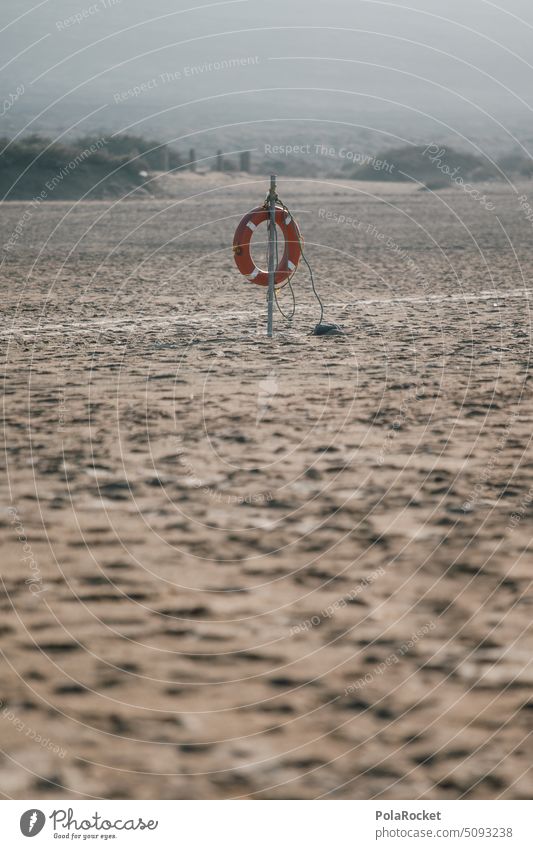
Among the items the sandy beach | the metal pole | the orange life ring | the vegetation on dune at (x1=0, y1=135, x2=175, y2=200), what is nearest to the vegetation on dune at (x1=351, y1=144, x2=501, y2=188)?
the vegetation on dune at (x1=0, y1=135, x2=175, y2=200)

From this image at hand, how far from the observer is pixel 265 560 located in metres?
4.50

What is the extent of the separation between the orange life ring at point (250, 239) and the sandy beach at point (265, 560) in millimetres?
535

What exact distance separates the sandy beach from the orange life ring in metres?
0.54

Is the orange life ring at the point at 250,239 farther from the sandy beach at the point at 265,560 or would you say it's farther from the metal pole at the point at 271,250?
the sandy beach at the point at 265,560

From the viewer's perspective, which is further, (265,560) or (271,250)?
(271,250)

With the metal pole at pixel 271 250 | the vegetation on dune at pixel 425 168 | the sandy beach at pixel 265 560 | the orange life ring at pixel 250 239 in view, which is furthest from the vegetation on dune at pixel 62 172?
the sandy beach at pixel 265 560

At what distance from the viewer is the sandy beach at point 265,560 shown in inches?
127

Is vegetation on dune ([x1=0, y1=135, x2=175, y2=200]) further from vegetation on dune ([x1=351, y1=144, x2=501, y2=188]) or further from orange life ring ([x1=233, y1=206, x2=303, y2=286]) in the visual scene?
orange life ring ([x1=233, y1=206, x2=303, y2=286])

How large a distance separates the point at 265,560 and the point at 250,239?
5639mm

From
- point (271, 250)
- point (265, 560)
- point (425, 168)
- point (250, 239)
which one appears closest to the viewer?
point (265, 560)

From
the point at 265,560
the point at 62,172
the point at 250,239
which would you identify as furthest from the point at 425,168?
the point at 265,560

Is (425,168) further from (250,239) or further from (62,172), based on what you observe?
(250,239)

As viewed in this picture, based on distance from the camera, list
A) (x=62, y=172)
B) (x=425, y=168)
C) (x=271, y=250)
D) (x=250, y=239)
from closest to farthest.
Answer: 1. (x=271, y=250)
2. (x=250, y=239)
3. (x=62, y=172)
4. (x=425, y=168)

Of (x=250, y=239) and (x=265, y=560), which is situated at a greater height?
(x=250, y=239)
